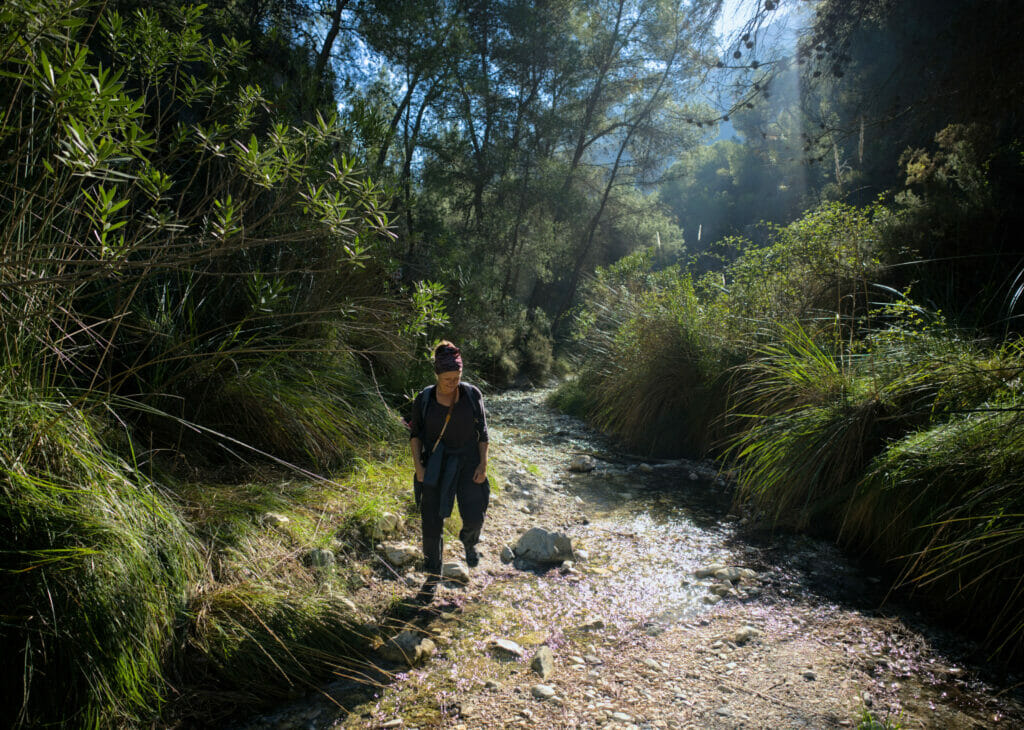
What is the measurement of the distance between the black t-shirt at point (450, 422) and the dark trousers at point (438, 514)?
0.25 metres

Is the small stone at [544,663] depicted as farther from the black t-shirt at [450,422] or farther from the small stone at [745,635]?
the black t-shirt at [450,422]

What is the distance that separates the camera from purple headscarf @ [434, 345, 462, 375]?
3.57m

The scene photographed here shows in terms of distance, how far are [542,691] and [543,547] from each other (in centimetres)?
154

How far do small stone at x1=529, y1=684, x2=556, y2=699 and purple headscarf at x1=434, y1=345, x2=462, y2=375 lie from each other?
5.98ft

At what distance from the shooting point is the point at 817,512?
4.66 metres

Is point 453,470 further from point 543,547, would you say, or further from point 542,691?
point 542,691

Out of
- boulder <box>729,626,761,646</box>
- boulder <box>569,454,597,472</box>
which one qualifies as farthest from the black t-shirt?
boulder <box>569,454,597,472</box>

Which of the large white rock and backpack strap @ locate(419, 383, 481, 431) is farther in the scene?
the large white rock

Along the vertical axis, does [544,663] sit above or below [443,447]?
below

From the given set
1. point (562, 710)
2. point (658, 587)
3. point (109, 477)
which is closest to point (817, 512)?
point (658, 587)

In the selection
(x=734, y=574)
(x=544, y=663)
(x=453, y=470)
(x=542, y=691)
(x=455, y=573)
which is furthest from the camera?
Result: (x=734, y=574)

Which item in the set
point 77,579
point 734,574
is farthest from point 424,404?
point 734,574

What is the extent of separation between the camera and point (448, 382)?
3619 mm

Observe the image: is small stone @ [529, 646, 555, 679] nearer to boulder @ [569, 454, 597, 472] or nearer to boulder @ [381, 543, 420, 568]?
boulder @ [381, 543, 420, 568]
